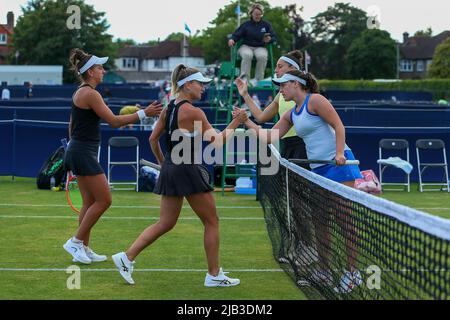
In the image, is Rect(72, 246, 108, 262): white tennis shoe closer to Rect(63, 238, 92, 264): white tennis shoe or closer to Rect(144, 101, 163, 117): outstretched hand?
Rect(63, 238, 92, 264): white tennis shoe

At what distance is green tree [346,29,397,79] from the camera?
385 feet

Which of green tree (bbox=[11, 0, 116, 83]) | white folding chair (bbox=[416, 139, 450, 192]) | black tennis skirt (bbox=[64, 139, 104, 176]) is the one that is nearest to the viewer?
black tennis skirt (bbox=[64, 139, 104, 176])

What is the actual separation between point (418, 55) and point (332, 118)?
145804 mm

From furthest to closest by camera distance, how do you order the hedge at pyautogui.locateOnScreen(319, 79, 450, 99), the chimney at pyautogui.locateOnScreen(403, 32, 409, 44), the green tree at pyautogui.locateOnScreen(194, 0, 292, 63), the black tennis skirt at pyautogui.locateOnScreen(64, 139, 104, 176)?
the chimney at pyautogui.locateOnScreen(403, 32, 409, 44)
the green tree at pyautogui.locateOnScreen(194, 0, 292, 63)
the hedge at pyautogui.locateOnScreen(319, 79, 450, 99)
the black tennis skirt at pyautogui.locateOnScreen(64, 139, 104, 176)

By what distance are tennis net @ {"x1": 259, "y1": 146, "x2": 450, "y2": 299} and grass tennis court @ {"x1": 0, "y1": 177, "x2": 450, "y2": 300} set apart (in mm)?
304

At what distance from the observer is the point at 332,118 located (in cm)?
821

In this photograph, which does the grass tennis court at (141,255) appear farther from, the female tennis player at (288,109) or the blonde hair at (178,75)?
the blonde hair at (178,75)

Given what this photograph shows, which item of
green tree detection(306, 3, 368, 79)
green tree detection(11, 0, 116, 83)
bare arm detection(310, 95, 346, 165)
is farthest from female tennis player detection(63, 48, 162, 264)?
green tree detection(306, 3, 368, 79)

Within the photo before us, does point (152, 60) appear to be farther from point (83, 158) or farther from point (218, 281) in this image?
point (218, 281)

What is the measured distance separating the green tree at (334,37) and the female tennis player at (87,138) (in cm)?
11870

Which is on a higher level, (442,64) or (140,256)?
(442,64)

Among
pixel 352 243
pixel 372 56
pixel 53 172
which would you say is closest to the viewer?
pixel 352 243

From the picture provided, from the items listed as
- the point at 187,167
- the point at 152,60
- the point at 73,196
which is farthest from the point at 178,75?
the point at 152,60
